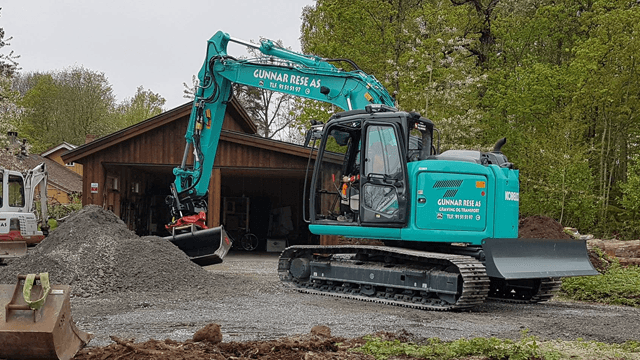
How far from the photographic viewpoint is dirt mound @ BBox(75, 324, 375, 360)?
5.12 meters

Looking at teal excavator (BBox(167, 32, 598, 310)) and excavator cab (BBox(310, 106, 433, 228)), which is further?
excavator cab (BBox(310, 106, 433, 228))

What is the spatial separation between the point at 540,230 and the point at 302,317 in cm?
957

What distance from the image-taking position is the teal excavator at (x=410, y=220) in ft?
30.6

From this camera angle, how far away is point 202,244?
12.7m

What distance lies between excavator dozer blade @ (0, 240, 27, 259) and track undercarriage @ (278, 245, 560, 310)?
23.8ft

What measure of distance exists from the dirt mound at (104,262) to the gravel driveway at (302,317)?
42cm

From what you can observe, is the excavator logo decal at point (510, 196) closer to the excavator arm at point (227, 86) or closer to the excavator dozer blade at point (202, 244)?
the excavator arm at point (227, 86)

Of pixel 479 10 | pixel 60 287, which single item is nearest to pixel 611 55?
pixel 479 10

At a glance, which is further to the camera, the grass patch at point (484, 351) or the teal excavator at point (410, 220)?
the teal excavator at point (410, 220)

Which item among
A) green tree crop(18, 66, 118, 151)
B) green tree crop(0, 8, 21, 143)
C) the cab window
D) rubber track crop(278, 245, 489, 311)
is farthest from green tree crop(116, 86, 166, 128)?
rubber track crop(278, 245, 489, 311)

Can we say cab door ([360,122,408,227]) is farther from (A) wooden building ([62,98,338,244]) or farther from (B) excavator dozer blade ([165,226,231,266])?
(A) wooden building ([62,98,338,244])

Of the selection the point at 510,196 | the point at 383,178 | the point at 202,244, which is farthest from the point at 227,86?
the point at 510,196

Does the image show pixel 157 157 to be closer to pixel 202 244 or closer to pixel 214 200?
pixel 214 200

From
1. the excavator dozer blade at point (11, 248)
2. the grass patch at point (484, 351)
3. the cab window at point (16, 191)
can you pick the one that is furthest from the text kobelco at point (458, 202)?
the cab window at point (16, 191)
